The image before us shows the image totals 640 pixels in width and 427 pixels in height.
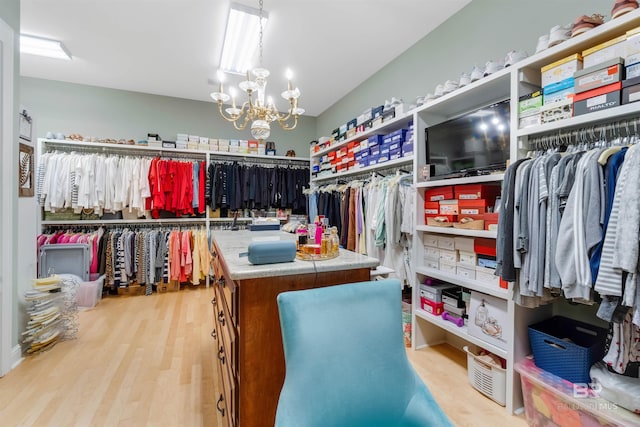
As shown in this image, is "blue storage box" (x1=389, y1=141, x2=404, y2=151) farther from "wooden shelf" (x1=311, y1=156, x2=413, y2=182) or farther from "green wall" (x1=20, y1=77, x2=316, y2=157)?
"green wall" (x1=20, y1=77, x2=316, y2=157)

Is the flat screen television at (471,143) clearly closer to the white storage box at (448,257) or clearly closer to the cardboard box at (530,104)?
the cardboard box at (530,104)

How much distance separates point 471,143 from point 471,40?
101 centimetres

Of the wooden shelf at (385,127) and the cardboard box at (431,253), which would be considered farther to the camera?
the wooden shelf at (385,127)

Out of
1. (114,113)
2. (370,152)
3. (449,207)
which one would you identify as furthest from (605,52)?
(114,113)

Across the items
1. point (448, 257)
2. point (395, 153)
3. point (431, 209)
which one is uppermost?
point (395, 153)

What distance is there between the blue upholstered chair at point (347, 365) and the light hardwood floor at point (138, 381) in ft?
3.54

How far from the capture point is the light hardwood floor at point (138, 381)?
1.66m

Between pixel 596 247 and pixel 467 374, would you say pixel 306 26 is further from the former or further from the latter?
pixel 467 374

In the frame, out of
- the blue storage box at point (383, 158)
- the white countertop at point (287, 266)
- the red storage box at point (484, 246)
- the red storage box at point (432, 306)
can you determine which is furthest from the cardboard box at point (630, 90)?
the blue storage box at point (383, 158)

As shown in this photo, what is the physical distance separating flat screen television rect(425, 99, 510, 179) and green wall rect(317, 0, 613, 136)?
0.57 metres

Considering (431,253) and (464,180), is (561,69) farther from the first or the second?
(431,253)

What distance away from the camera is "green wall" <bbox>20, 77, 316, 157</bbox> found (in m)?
3.84

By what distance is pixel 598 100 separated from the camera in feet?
4.39

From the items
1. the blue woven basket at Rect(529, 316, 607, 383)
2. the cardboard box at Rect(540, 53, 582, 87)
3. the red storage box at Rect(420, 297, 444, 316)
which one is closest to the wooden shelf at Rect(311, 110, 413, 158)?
the cardboard box at Rect(540, 53, 582, 87)
